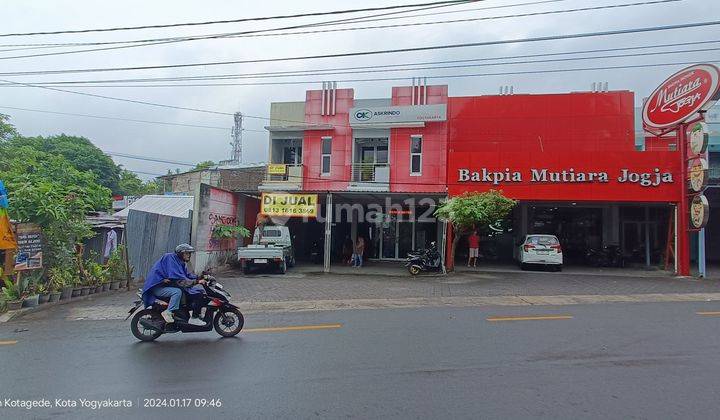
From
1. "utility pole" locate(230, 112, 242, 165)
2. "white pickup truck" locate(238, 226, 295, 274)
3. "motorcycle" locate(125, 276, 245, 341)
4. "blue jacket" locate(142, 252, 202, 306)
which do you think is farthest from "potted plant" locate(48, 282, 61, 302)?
"utility pole" locate(230, 112, 242, 165)

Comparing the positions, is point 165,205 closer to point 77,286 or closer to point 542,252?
point 77,286

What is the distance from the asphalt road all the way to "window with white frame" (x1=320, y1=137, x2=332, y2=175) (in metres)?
12.9

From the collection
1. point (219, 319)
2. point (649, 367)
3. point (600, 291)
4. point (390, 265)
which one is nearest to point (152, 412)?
point (219, 319)

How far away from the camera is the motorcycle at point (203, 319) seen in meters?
7.20

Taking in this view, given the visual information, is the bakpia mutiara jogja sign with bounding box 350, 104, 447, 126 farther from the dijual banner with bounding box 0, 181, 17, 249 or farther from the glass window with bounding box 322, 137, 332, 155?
the dijual banner with bounding box 0, 181, 17, 249

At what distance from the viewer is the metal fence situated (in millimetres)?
14396

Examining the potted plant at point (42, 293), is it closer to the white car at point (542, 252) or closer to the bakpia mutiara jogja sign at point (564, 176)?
the bakpia mutiara jogja sign at point (564, 176)

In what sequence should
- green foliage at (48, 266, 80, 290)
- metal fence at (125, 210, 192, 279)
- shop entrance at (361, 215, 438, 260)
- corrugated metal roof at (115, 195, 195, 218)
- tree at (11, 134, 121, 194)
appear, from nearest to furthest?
green foliage at (48, 266, 80, 290), metal fence at (125, 210, 192, 279), corrugated metal roof at (115, 195, 195, 218), shop entrance at (361, 215, 438, 260), tree at (11, 134, 121, 194)

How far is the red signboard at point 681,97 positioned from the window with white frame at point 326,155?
13.0 meters

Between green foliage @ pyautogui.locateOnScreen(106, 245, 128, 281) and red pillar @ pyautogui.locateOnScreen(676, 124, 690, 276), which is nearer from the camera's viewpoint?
green foliage @ pyautogui.locateOnScreen(106, 245, 128, 281)

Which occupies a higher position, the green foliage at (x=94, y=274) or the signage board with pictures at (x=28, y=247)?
the signage board with pictures at (x=28, y=247)

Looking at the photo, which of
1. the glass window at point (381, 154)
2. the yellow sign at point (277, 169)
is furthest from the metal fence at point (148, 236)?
the glass window at point (381, 154)

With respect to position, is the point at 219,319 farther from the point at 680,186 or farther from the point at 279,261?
the point at 680,186

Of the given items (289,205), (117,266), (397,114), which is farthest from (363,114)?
(117,266)
